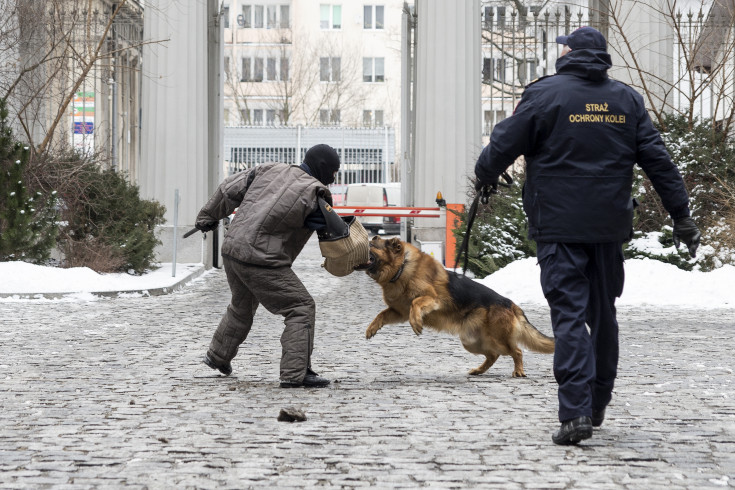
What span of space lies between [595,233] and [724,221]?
39.7 feet

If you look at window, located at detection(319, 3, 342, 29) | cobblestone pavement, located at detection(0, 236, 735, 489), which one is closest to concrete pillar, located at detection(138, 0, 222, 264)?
cobblestone pavement, located at detection(0, 236, 735, 489)

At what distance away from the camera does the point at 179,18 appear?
21938 millimetres

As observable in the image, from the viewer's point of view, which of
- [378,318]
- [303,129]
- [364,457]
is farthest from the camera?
[303,129]

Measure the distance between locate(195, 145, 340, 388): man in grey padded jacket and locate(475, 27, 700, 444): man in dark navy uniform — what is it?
206cm

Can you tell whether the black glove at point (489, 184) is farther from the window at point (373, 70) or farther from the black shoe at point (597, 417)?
the window at point (373, 70)

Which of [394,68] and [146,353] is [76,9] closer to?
[146,353]

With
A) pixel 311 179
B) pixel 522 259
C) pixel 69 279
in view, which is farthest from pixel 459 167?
pixel 311 179

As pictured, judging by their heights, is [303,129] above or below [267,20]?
below

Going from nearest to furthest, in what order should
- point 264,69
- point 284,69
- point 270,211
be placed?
1. point 270,211
2. point 284,69
3. point 264,69

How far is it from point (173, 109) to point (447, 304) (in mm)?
14850

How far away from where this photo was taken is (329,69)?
65625mm

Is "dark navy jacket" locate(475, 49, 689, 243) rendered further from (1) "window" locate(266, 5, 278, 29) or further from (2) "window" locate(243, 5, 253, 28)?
(1) "window" locate(266, 5, 278, 29)

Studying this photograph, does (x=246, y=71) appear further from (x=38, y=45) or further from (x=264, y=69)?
(x=38, y=45)

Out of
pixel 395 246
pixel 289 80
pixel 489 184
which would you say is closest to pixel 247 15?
pixel 289 80
